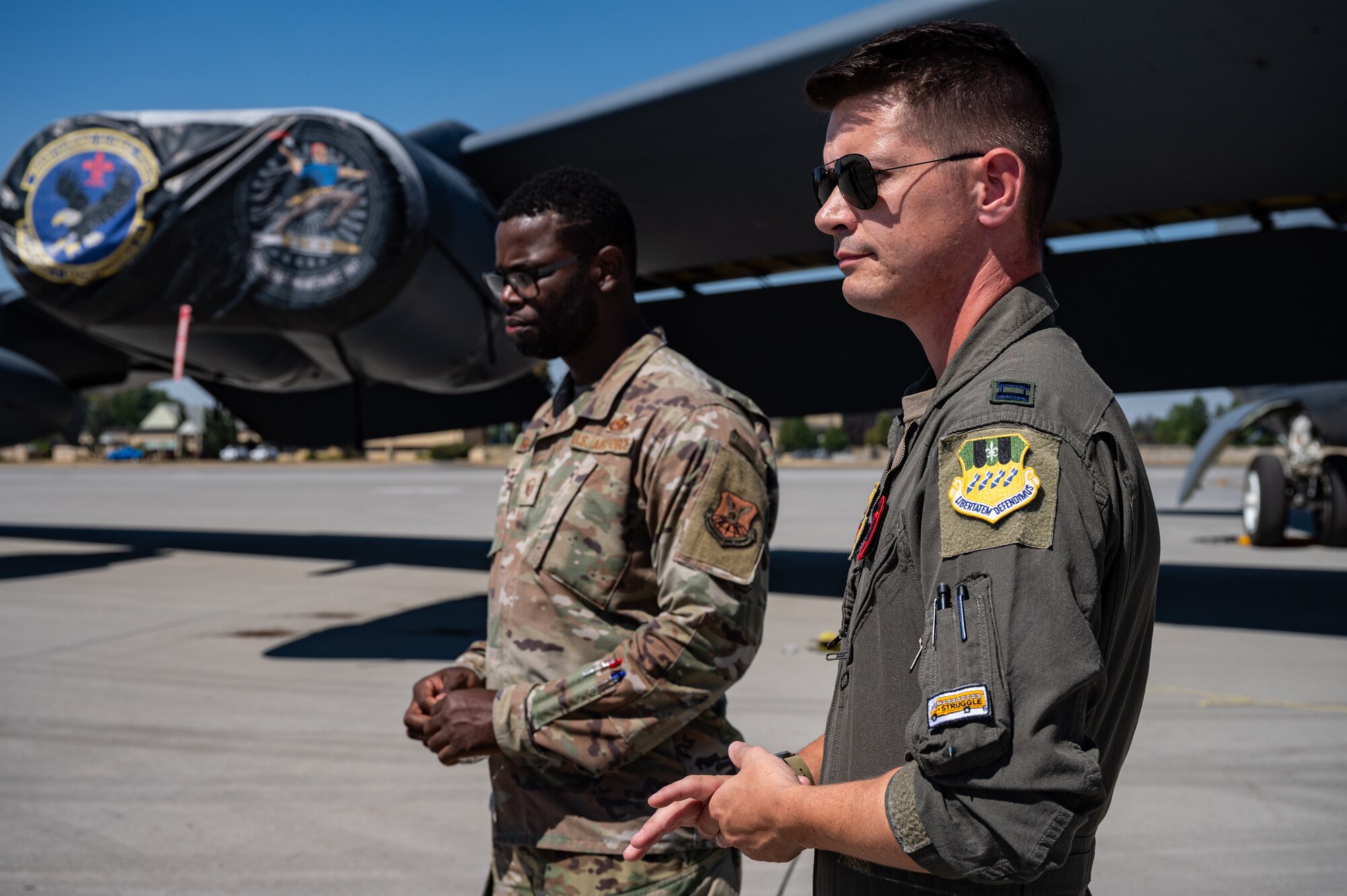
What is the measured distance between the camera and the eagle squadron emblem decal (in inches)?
36.0

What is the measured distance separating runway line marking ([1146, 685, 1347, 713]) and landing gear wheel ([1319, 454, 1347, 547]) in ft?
27.1

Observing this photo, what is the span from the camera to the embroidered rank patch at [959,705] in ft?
2.92

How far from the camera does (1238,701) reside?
511 centimetres

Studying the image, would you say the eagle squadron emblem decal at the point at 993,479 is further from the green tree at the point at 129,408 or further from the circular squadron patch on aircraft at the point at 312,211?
the green tree at the point at 129,408

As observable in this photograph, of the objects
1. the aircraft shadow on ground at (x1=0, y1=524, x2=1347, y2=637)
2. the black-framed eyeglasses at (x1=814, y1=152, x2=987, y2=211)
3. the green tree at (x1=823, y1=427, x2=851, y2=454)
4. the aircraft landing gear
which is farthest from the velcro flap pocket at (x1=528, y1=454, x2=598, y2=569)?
the green tree at (x1=823, y1=427, x2=851, y2=454)

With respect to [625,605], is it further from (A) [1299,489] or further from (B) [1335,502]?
(A) [1299,489]

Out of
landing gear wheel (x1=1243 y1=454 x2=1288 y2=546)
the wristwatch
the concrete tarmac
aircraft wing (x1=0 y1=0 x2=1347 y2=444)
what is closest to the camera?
the wristwatch

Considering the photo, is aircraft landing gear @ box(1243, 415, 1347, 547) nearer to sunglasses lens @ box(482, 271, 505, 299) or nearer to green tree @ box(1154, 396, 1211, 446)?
sunglasses lens @ box(482, 271, 505, 299)

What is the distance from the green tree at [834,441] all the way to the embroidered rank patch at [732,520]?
8687cm

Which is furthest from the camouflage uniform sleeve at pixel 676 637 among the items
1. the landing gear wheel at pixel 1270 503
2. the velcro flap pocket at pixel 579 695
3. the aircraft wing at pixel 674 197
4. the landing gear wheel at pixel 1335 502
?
the landing gear wheel at pixel 1335 502

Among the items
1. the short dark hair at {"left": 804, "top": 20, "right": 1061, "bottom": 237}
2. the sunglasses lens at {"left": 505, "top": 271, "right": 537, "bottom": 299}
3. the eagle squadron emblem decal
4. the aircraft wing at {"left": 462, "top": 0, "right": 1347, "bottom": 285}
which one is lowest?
the eagle squadron emblem decal

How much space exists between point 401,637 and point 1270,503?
426 inches

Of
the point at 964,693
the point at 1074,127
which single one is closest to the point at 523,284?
the point at 964,693

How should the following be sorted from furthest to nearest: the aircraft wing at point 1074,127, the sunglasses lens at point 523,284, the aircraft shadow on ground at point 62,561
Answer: the aircraft shadow on ground at point 62,561
the aircraft wing at point 1074,127
the sunglasses lens at point 523,284
